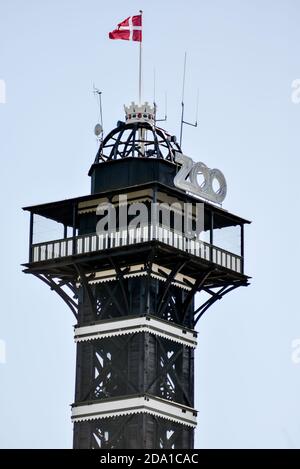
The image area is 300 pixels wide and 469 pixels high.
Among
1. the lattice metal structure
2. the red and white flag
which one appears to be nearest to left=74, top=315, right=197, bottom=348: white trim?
the lattice metal structure

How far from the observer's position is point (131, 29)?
7849 inches

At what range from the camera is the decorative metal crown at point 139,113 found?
198 meters

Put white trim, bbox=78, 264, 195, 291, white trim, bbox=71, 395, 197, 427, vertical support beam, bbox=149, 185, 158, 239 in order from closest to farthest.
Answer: white trim, bbox=71, 395, 197, 427 → vertical support beam, bbox=149, 185, 158, 239 → white trim, bbox=78, 264, 195, 291

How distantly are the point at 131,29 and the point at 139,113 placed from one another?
582 cm

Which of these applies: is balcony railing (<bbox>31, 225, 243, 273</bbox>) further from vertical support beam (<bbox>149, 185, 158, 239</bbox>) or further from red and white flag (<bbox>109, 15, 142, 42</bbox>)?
red and white flag (<bbox>109, 15, 142, 42</bbox>)

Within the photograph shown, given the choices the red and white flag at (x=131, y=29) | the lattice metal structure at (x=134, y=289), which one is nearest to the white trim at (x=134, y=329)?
the lattice metal structure at (x=134, y=289)

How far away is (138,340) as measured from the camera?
19125 centimetres

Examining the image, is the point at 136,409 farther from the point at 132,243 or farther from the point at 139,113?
the point at 139,113

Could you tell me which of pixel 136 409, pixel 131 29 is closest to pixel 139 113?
pixel 131 29

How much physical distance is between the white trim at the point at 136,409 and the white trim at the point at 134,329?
15.0ft

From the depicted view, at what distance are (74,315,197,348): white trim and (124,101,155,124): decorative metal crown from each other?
14.7 meters

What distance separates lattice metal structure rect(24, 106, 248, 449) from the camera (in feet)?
625
